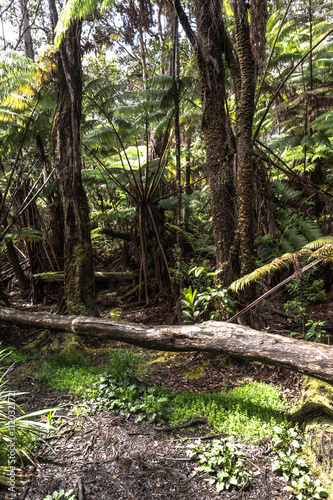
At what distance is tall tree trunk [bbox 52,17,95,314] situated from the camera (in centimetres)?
462

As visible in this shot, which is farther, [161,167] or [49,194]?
[49,194]

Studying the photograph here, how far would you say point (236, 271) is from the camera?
11.8 ft

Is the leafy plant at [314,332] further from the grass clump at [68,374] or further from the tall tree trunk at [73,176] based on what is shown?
the tall tree trunk at [73,176]

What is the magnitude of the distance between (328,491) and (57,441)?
1994 millimetres

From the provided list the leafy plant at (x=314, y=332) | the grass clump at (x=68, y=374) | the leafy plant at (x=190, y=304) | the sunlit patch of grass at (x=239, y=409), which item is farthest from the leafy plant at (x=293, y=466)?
the grass clump at (x=68, y=374)

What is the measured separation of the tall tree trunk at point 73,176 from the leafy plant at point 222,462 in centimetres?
281

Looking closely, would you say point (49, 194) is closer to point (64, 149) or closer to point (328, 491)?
point (64, 149)

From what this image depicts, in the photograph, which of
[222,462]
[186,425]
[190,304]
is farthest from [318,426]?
[190,304]

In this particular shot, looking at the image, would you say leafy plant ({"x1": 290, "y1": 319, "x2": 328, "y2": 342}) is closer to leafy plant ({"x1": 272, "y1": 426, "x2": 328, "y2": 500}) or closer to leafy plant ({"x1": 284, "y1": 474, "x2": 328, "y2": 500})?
leafy plant ({"x1": 272, "y1": 426, "x2": 328, "y2": 500})

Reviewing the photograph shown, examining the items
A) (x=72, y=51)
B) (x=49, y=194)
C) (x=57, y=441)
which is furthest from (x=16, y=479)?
(x=49, y=194)

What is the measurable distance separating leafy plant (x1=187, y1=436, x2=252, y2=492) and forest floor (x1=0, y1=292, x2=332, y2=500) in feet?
0.14

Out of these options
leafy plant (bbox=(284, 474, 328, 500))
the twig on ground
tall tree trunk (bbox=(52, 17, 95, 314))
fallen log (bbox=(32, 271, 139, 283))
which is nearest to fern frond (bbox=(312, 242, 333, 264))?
leafy plant (bbox=(284, 474, 328, 500))

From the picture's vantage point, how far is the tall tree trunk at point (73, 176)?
4619 mm

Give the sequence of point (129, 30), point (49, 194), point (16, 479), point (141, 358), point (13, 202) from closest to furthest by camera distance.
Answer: point (16, 479), point (141, 358), point (129, 30), point (13, 202), point (49, 194)
